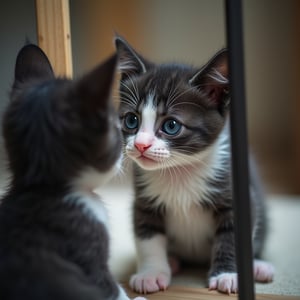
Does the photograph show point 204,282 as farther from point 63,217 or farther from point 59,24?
point 59,24

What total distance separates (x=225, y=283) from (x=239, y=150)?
1.66 ft

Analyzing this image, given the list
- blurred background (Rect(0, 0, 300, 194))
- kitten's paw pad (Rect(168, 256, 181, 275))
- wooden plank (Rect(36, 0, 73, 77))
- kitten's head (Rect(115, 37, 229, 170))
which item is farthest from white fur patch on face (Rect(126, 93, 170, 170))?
blurred background (Rect(0, 0, 300, 194))

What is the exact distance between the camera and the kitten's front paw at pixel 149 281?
1316 mm

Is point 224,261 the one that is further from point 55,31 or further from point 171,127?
point 55,31

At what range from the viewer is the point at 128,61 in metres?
1.43

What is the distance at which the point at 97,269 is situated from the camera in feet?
3.15

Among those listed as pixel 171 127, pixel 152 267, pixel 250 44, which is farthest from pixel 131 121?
pixel 250 44

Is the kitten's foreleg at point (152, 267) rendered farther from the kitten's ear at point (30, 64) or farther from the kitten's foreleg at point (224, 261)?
the kitten's ear at point (30, 64)

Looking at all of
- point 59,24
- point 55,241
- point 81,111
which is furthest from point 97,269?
point 59,24

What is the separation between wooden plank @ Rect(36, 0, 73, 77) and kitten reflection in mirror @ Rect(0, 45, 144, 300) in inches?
12.2

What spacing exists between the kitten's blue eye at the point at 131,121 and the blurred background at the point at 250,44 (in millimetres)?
913

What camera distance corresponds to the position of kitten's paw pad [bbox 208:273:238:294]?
1.27 m

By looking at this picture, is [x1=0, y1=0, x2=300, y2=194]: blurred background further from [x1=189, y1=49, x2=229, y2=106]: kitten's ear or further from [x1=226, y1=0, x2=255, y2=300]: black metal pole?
[x1=226, y1=0, x2=255, y2=300]: black metal pole

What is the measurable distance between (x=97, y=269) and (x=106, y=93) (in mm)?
328
